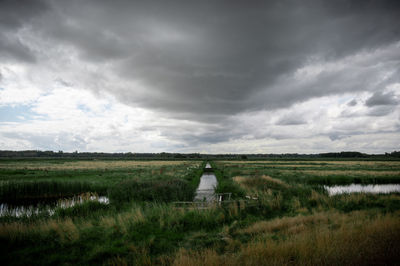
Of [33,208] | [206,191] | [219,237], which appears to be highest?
[219,237]

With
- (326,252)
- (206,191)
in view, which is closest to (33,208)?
(206,191)

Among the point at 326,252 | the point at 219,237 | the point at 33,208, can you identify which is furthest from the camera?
the point at 33,208

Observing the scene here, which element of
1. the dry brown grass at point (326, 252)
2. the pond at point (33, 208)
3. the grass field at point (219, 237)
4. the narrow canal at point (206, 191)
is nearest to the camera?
the dry brown grass at point (326, 252)

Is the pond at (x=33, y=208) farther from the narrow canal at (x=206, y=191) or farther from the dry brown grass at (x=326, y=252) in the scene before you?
the dry brown grass at (x=326, y=252)

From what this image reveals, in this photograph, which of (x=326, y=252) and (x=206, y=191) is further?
(x=206, y=191)

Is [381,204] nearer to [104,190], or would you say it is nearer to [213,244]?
[213,244]

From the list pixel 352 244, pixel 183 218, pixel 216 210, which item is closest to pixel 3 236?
pixel 183 218

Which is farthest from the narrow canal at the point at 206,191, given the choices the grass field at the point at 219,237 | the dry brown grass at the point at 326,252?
the dry brown grass at the point at 326,252

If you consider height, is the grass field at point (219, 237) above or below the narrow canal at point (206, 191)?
above

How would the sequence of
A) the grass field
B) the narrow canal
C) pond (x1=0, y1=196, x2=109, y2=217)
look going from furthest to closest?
the narrow canal, pond (x1=0, y1=196, x2=109, y2=217), the grass field

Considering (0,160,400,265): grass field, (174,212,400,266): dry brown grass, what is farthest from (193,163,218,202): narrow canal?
(174,212,400,266): dry brown grass

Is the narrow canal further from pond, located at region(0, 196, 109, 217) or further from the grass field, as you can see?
pond, located at region(0, 196, 109, 217)

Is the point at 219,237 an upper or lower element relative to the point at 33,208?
upper

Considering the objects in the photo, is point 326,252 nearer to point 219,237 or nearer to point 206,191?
point 219,237
